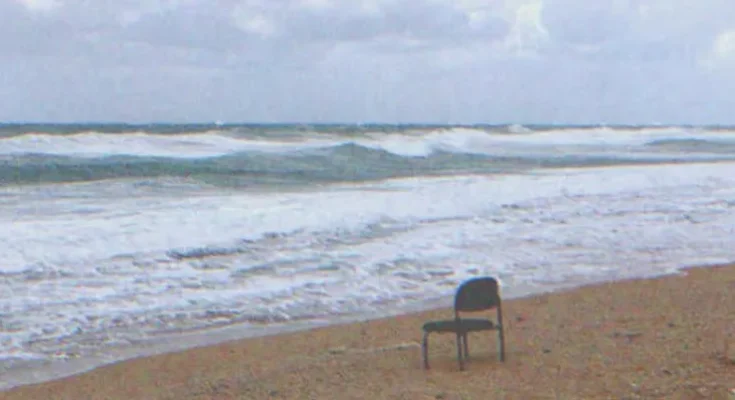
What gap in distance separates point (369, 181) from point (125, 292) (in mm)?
18788

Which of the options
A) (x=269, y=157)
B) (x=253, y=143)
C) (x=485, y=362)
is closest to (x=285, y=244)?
(x=485, y=362)

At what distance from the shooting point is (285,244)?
1421 cm

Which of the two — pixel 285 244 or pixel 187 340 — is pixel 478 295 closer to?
pixel 187 340

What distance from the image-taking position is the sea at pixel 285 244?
30.9 feet

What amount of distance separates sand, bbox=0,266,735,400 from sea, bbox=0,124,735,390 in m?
0.56

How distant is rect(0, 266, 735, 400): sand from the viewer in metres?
5.90

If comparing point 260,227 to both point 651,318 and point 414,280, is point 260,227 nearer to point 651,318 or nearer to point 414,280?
point 414,280

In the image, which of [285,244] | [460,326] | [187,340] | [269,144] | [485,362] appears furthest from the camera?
[269,144]

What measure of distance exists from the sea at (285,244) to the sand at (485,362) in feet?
1.85

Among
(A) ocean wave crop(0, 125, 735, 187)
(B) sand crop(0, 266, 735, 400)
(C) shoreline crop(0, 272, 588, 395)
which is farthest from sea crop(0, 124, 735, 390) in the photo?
(B) sand crop(0, 266, 735, 400)

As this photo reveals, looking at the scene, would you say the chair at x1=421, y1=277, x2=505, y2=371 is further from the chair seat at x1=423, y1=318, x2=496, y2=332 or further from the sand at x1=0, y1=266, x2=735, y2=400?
the sand at x1=0, y1=266, x2=735, y2=400

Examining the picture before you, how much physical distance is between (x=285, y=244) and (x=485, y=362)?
757 centimetres

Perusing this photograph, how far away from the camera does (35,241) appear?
13984 millimetres

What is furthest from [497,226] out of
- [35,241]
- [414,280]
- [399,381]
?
[399,381]
